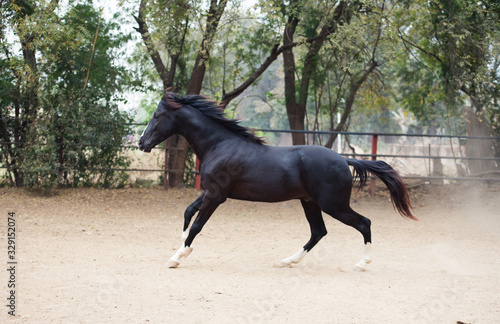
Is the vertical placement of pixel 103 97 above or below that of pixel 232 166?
above

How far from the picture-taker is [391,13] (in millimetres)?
9672

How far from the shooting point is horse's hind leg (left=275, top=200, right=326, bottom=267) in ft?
17.9

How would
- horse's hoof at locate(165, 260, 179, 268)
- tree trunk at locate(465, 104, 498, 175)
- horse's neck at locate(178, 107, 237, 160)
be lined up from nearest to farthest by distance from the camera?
horse's hoof at locate(165, 260, 179, 268)
horse's neck at locate(178, 107, 237, 160)
tree trunk at locate(465, 104, 498, 175)

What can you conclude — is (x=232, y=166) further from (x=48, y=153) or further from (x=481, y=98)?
(x=481, y=98)

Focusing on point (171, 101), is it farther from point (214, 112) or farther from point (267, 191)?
point (267, 191)

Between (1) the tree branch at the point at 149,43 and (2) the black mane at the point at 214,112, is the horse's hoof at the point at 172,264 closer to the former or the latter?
(2) the black mane at the point at 214,112

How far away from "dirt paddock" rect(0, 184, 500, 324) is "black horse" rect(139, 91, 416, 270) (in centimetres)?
61

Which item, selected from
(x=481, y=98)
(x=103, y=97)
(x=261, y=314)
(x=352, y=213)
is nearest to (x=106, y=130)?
(x=103, y=97)

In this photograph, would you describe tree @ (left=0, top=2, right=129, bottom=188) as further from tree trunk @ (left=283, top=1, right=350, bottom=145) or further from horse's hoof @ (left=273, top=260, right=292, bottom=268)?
horse's hoof @ (left=273, top=260, right=292, bottom=268)

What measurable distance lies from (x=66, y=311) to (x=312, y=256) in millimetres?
3508

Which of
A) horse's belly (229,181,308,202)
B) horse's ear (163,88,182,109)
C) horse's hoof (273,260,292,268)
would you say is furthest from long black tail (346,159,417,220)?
horse's ear (163,88,182,109)

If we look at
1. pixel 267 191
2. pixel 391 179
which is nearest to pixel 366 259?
pixel 391 179

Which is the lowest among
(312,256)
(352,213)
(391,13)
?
(312,256)

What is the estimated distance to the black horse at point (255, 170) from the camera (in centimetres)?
525
